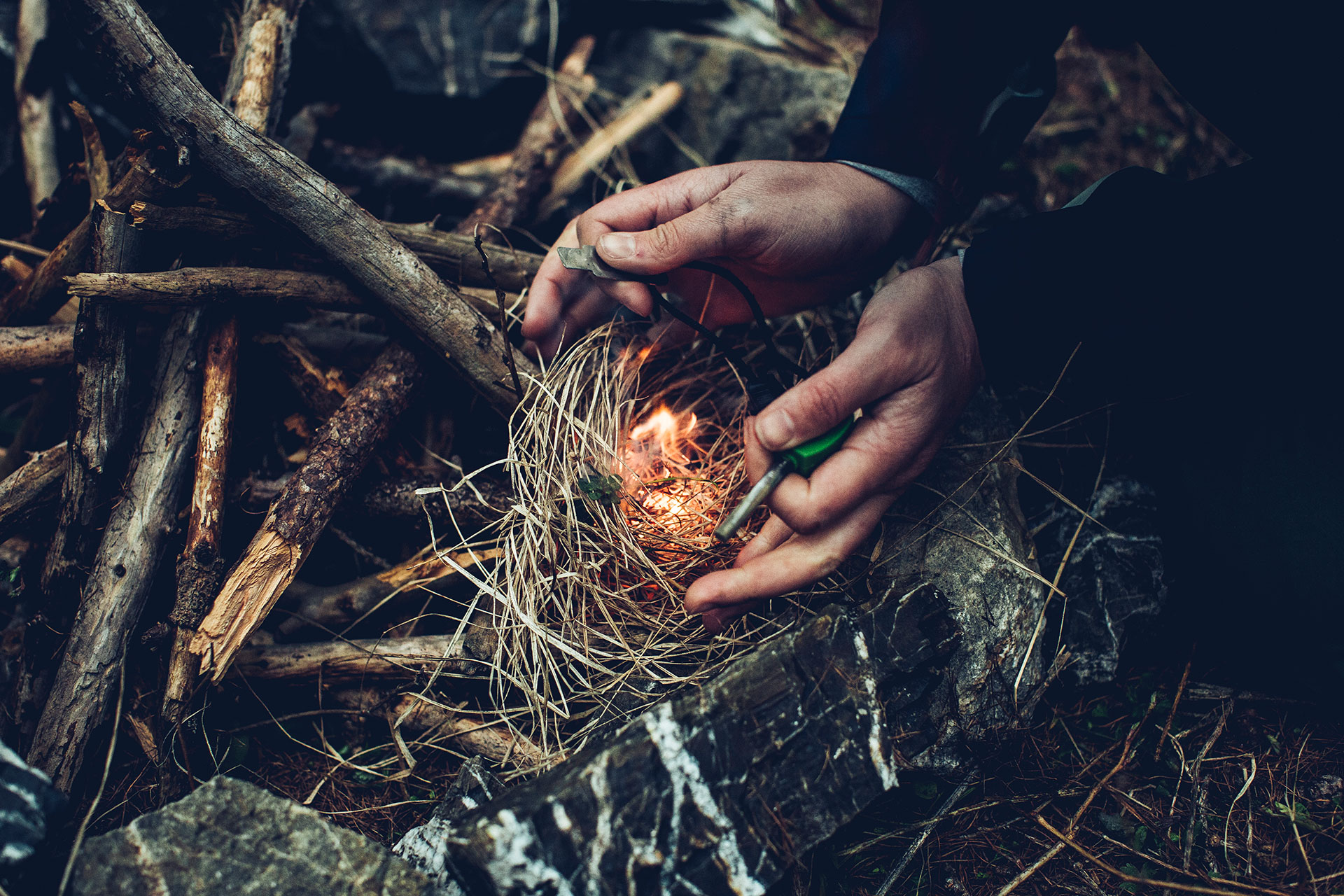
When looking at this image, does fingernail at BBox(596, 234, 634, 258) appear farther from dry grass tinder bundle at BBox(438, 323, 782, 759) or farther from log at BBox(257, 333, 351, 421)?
log at BBox(257, 333, 351, 421)

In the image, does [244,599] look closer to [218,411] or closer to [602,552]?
[218,411]

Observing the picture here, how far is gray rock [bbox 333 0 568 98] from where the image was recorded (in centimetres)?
288

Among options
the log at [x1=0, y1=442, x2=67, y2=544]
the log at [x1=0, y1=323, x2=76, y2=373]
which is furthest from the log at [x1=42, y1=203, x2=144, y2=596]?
the log at [x1=0, y1=323, x2=76, y2=373]

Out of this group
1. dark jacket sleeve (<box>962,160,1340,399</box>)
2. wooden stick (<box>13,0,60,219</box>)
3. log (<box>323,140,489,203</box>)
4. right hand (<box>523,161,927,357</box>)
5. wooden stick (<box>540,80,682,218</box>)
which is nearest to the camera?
dark jacket sleeve (<box>962,160,1340,399</box>)

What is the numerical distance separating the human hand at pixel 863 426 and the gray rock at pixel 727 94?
1.56 meters

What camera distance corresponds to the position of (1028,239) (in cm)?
179

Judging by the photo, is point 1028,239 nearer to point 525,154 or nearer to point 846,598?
point 846,598

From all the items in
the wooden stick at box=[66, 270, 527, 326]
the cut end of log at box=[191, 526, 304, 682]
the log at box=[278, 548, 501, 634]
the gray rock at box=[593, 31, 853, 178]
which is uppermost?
the gray rock at box=[593, 31, 853, 178]

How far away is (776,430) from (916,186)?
1.07 meters

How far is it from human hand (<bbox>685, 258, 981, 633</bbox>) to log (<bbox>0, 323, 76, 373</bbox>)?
2126 mm

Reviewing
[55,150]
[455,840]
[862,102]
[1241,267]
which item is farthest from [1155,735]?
[55,150]

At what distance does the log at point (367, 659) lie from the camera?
1.98 metres

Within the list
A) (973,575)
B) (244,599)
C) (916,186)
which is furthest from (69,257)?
(973,575)

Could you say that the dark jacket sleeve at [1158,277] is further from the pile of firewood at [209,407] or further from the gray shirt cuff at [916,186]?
the pile of firewood at [209,407]
